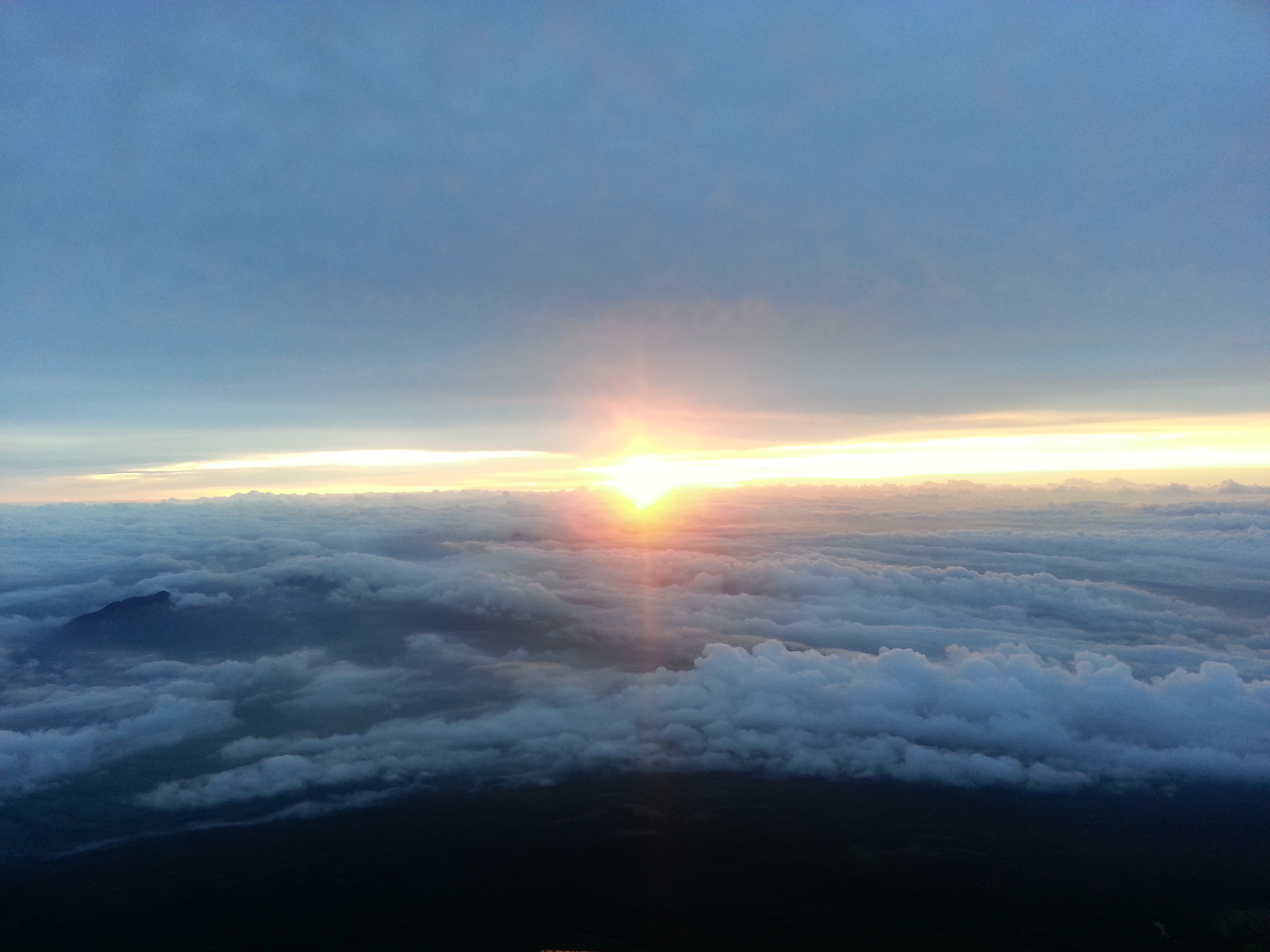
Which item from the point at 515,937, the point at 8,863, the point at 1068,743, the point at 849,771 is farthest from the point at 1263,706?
the point at 8,863

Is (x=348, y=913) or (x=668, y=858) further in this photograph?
(x=668, y=858)

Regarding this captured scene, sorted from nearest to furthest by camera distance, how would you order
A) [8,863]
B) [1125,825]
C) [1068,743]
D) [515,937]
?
[515,937]
[8,863]
[1125,825]
[1068,743]

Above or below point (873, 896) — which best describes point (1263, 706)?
above

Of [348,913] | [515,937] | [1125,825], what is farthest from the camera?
[1125,825]

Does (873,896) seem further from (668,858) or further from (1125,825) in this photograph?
(1125,825)

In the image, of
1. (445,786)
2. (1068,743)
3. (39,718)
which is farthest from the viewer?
(39,718)

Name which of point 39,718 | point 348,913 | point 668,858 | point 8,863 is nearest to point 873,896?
point 668,858

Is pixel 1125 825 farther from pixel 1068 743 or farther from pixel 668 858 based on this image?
pixel 668 858
